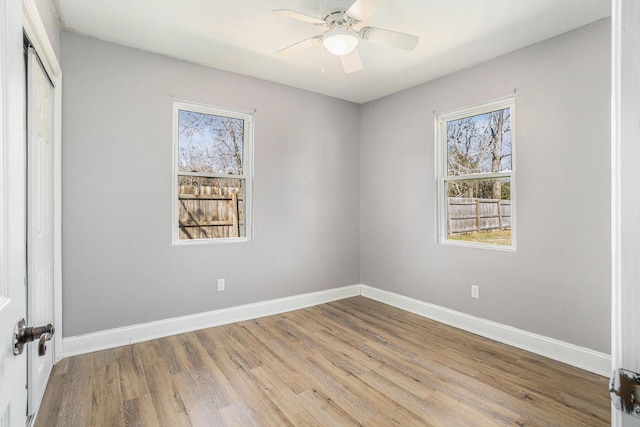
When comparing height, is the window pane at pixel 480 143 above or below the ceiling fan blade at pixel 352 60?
below

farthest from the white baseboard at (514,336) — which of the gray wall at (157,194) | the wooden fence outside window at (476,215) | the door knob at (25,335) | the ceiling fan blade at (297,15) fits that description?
the door knob at (25,335)

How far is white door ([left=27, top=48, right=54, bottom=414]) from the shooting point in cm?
191

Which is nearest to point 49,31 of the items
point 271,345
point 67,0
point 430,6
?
point 67,0

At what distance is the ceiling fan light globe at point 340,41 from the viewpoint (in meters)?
2.31

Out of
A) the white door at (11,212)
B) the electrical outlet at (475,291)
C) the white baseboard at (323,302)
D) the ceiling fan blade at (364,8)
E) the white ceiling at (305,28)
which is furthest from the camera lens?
the electrical outlet at (475,291)

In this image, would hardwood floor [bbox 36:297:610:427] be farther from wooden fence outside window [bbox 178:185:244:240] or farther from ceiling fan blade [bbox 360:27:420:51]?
ceiling fan blade [bbox 360:27:420:51]

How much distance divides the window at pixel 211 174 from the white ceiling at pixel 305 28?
21.9 inches

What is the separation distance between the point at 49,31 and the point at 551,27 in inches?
146

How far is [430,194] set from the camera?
3.70 metres

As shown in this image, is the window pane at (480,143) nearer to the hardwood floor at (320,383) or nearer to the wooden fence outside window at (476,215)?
the wooden fence outside window at (476,215)

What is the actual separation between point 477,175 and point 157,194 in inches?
124

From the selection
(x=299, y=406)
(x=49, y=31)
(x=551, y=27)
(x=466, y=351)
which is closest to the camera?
(x=299, y=406)

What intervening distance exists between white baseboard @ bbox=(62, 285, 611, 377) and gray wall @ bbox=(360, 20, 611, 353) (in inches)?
3.0

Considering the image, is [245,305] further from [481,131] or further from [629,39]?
[629,39]
